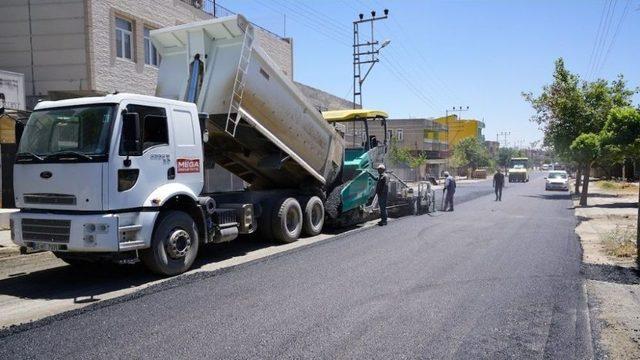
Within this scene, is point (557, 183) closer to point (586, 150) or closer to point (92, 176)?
point (586, 150)

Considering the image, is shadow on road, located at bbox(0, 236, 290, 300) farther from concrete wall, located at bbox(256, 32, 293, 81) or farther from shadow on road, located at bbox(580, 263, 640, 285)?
concrete wall, located at bbox(256, 32, 293, 81)

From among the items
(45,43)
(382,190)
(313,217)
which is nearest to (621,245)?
(382,190)

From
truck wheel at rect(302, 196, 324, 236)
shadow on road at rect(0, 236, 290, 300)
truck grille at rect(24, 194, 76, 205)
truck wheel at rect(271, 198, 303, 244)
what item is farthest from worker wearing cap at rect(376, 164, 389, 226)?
truck grille at rect(24, 194, 76, 205)

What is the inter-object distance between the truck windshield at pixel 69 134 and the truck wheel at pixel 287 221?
4.41 meters

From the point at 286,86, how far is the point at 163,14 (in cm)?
916

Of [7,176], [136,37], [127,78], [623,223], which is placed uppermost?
[136,37]

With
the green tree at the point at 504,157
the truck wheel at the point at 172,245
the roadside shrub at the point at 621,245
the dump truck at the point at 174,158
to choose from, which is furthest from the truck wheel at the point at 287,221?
→ the green tree at the point at 504,157

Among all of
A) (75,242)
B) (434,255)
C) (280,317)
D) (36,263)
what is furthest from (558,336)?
(36,263)

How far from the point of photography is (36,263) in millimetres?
8703

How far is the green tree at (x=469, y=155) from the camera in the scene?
228ft

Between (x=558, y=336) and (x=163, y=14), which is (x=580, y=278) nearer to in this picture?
(x=558, y=336)

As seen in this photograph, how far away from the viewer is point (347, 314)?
5.59 metres

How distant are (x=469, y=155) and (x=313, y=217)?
6400cm

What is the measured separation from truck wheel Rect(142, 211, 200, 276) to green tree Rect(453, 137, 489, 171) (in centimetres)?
6404
